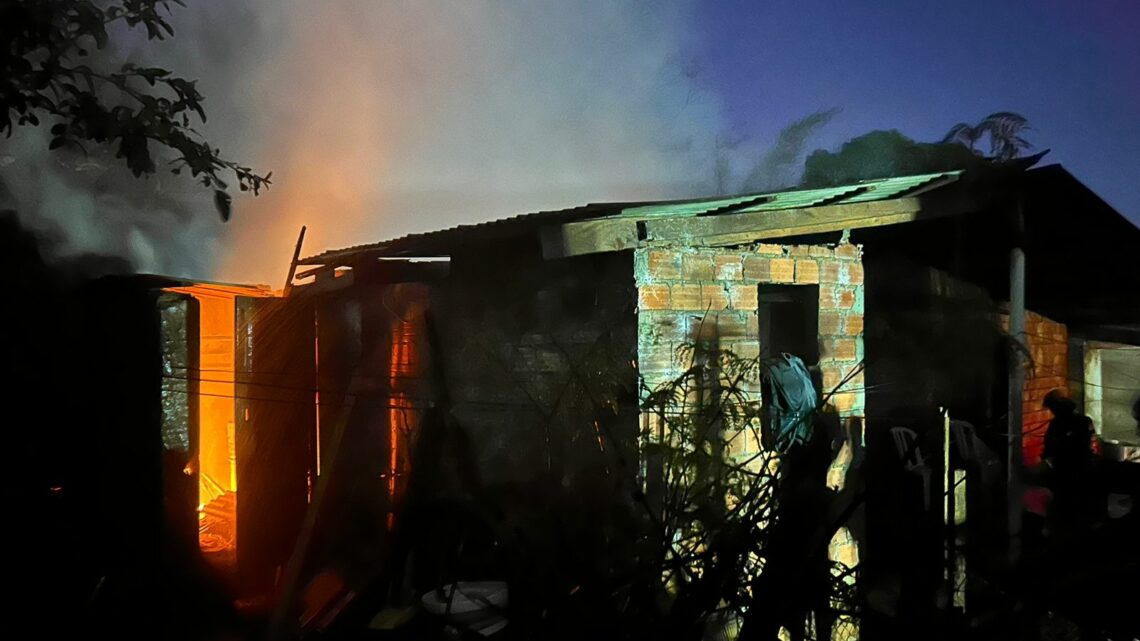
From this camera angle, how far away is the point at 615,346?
15.5 ft

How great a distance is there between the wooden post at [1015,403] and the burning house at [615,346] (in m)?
0.03

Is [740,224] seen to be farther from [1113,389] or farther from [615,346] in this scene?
[1113,389]

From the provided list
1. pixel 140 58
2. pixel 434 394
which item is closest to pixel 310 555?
pixel 434 394

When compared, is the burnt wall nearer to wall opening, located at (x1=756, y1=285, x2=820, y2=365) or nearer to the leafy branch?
wall opening, located at (x1=756, y1=285, x2=820, y2=365)

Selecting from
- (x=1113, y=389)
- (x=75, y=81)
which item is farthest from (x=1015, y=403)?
(x=75, y=81)

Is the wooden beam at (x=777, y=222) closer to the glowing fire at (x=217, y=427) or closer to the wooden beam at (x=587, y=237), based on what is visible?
the wooden beam at (x=587, y=237)

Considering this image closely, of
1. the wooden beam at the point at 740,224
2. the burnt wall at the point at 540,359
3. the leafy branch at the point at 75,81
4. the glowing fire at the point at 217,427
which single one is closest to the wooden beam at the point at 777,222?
the wooden beam at the point at 740,224

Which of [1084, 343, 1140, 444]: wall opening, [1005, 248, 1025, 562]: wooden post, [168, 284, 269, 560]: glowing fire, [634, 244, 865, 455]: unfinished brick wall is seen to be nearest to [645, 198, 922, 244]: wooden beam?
[634, 244, 865, 455]: unfinished brick wall

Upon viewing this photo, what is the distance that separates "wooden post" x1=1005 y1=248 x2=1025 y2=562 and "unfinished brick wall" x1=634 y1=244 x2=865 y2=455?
1.01 m

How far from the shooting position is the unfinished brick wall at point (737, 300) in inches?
182

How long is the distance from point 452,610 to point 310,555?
391cm

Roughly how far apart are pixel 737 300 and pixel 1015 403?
2150 millimetres

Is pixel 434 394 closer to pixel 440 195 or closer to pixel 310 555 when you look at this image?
pixel 310 555

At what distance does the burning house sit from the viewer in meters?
4.70
